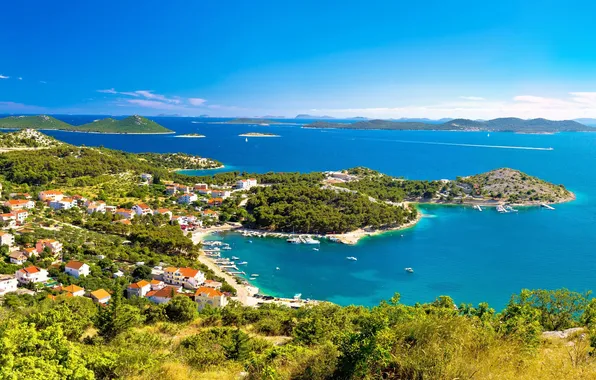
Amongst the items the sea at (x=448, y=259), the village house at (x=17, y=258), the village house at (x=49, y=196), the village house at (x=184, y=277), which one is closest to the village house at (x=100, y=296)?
the village house at (x=184, y=277)

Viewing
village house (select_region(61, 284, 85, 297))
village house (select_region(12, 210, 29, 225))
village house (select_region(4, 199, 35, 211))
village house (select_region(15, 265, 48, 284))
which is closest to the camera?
village house (select_region(61, 284, 85, 297))

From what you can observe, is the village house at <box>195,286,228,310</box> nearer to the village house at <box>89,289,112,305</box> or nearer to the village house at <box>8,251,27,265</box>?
the village house at <box>89,289,112,305</box>

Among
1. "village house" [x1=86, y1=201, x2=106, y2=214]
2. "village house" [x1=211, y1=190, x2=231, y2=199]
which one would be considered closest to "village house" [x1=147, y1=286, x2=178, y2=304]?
"village house" [x1=86, y1=201, x2=106, y2=214]

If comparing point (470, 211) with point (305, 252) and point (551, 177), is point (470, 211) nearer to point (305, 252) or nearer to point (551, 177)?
point (305, 252)

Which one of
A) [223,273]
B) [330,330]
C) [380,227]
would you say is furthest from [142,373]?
[380,227]

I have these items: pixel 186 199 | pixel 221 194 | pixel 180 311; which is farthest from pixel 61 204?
pixel 180 311

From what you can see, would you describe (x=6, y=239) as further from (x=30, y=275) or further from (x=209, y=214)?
(x=209, y=214)
